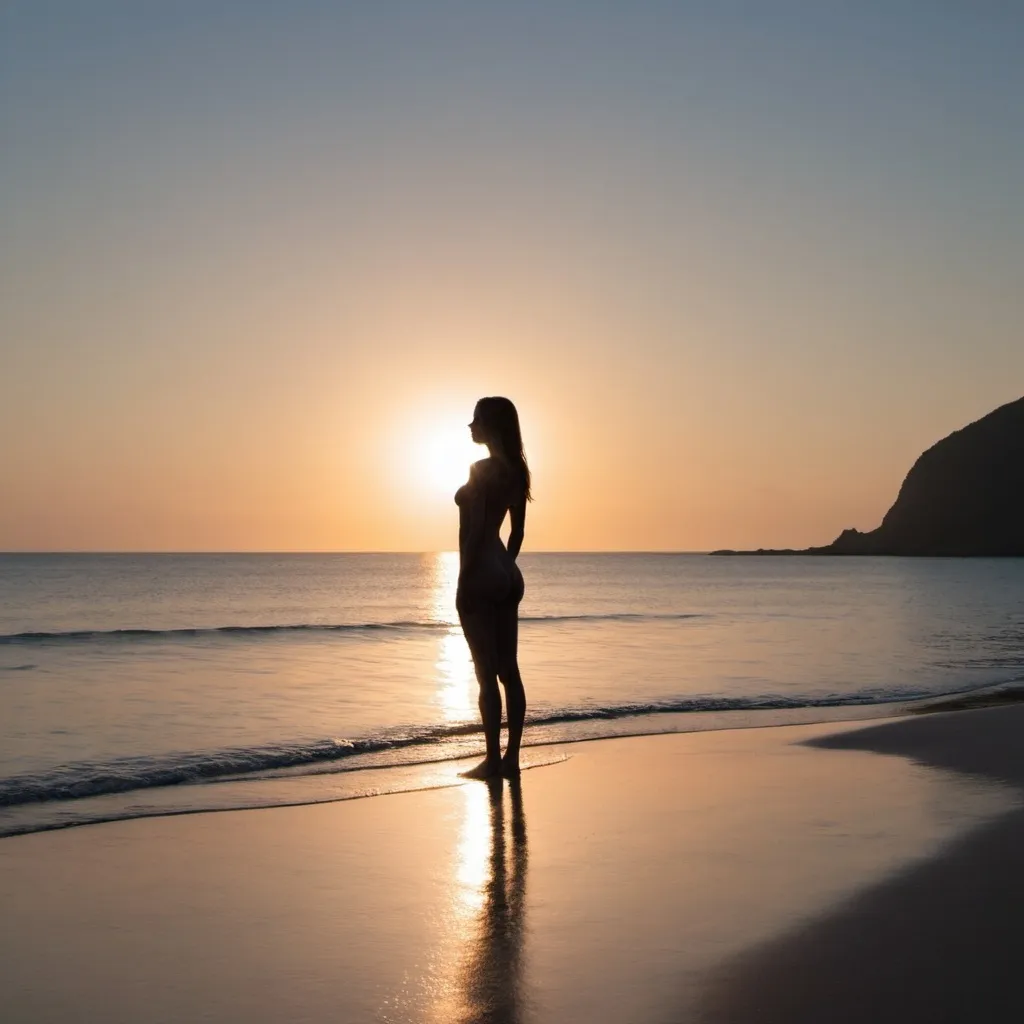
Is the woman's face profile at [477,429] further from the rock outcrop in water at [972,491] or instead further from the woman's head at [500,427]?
the rock outcrop in water at [972,491]

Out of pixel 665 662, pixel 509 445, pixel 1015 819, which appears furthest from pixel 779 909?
pixel 665 662

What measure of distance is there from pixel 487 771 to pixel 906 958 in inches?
154

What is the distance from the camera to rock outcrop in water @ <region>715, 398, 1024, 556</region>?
134 metres

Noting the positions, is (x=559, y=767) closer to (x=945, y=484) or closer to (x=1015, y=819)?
(x=1015, y=819)

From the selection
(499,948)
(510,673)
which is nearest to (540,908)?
(499,948)

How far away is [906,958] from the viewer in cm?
360

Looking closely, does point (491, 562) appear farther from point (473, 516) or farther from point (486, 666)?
point (486, 666)

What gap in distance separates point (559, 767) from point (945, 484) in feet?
Result: 473

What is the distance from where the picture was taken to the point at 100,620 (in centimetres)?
3678

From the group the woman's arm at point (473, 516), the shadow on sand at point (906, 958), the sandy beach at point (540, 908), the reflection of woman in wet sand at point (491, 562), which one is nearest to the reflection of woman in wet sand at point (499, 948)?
the sandy beach at point (540, 908)

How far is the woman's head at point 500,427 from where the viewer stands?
7188 millimetres

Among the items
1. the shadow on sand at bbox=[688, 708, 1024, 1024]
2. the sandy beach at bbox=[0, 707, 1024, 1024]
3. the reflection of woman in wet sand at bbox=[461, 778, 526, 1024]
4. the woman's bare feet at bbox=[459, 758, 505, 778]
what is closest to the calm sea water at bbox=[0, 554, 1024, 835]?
the woman's bare feet at bbox=[459, 758, 505, 778]

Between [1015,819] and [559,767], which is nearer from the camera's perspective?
[1015,819]

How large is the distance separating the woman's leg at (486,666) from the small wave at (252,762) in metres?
1.05
